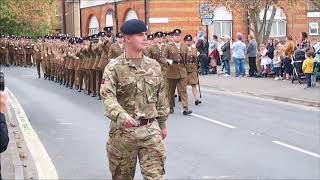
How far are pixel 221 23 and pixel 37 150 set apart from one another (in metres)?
33.7

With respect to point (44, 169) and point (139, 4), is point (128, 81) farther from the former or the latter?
point (139, 4)

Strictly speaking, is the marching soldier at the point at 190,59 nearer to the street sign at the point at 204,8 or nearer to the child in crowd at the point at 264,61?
the child in crowd at the point at 264,61

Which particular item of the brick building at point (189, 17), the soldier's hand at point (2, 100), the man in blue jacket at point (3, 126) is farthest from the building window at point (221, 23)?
the soldier's hand at point (2, 100)

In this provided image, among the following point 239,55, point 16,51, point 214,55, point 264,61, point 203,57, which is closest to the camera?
point 264,61

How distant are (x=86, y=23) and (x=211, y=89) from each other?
2989 centimetres

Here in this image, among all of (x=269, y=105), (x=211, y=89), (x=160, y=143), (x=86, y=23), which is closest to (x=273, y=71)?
(x=211, y=89)

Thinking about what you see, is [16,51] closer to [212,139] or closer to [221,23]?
[221,23]

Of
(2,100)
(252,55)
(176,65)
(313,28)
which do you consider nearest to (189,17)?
(313,28)

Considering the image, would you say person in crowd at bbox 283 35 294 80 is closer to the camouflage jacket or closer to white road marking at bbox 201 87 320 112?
white road marking at bbox 201 87 320 112

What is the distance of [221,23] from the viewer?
142ft

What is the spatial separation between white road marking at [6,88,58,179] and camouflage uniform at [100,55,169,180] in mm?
2713

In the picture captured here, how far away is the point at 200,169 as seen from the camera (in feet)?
29.3

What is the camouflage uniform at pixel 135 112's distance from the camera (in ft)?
19.6

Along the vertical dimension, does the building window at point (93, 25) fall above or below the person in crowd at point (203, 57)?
above
